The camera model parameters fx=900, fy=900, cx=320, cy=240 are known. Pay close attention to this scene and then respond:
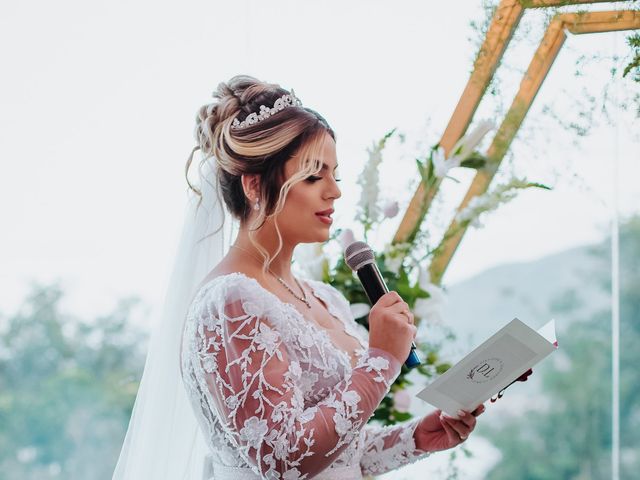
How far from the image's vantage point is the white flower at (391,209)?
257cm

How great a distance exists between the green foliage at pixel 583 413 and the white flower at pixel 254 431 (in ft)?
9.75

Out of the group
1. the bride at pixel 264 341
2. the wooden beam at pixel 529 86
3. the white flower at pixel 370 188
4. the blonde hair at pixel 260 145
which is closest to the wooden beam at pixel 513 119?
the wooden beam at pixel 529 86

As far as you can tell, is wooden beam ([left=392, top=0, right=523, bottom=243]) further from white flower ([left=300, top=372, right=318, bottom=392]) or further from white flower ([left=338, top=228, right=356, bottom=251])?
white flower ([left=300, top=372, right=318, bottom=392])

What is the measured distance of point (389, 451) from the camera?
2119 mm

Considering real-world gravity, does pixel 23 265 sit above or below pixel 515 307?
above

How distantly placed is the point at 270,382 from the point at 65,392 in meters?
2.21

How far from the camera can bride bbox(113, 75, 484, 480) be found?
168 centimetres

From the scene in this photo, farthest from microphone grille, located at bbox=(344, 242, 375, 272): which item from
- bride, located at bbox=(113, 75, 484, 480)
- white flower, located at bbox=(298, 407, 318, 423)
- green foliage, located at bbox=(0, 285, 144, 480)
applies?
green foliage, located at bbox=(0, 285, 144, 480)

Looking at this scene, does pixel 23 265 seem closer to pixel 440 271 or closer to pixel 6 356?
pixel 6 356

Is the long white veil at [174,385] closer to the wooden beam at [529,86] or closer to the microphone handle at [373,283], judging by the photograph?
the microphone handle at [373,283]

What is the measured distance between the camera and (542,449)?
468 cm

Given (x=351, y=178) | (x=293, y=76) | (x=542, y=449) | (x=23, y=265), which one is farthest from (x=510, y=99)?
(x=542, y=449)

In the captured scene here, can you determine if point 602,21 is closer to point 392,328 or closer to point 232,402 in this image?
point 392,328

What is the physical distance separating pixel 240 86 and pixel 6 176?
164 cm
